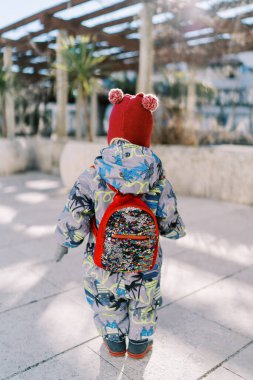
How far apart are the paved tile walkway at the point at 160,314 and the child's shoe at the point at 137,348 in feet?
0.14

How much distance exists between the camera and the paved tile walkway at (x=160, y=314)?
71.1 inches

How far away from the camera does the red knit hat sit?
1655 millimetres

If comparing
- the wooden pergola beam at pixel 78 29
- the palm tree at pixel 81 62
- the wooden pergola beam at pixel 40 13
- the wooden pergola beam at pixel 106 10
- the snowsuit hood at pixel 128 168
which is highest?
the wooden pergola beam at pixel 40 13

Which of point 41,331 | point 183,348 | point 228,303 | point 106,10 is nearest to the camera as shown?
point 183,348

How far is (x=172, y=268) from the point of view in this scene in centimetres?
304

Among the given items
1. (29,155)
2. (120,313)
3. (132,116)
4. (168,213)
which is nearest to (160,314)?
(120,313)

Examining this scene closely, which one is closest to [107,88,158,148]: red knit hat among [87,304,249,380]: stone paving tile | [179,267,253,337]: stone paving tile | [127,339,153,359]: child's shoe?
[127,339,153,359]: child's shoe

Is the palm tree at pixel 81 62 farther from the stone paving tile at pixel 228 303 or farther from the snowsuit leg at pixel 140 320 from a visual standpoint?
the snowsuit leg at pixel 140 320

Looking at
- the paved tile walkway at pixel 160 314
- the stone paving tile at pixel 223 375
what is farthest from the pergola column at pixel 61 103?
the stone paving tile at pixel 223 375

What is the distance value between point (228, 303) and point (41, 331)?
1.20 metres

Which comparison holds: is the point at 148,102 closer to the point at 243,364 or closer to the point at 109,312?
the point at 109,312

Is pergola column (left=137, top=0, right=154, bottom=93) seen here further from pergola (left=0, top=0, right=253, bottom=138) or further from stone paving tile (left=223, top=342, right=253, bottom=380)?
stone paving tile (left=223, top=342, right=253, bottom=380)

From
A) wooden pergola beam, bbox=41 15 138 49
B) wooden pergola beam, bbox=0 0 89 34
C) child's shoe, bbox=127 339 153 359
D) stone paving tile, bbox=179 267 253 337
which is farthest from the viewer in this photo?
wooden pergola beam, bbox=41 15 138 49

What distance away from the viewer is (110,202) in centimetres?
167
